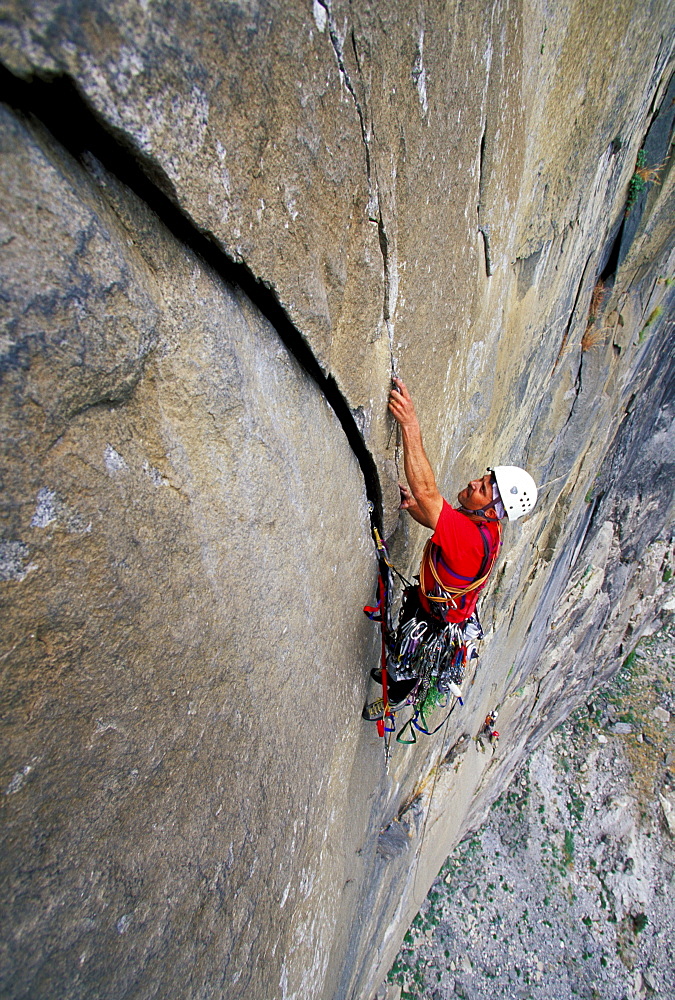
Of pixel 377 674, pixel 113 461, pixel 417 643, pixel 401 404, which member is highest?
pixel 401 404

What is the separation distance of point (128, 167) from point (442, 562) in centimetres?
201

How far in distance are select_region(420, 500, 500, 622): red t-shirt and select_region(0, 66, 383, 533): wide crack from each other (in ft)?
3.38

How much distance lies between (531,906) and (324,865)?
8798 millimetres

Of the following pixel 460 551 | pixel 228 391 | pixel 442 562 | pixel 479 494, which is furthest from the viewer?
pixel 479 494

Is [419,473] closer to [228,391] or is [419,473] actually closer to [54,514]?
[228,391]

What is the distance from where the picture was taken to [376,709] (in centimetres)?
308

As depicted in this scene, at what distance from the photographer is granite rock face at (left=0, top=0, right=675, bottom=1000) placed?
2.98 ft

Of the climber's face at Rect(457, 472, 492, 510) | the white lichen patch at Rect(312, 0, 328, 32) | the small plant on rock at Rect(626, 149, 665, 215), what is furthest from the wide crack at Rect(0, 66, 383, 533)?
the small plant on rock at Rect(626, 149, 665, 215)

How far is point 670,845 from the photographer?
920 cm

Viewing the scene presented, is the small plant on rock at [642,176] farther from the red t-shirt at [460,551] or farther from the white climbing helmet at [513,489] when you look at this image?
the red t-shirt at [460,551]

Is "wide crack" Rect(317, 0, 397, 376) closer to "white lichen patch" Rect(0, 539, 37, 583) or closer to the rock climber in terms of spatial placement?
the rock climber

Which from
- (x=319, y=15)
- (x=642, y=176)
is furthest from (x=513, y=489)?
(x=642, y=176)

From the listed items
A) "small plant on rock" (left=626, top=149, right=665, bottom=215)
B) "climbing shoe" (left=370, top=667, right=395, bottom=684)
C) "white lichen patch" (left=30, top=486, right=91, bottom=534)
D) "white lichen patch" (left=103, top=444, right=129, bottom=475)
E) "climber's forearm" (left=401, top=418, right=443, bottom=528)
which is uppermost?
"small plant on rock" (left=626, top=149, right=665, bottom=215)

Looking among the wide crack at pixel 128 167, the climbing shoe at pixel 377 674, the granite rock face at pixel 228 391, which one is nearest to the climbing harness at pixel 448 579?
the granite rock face at pixel 228 391
